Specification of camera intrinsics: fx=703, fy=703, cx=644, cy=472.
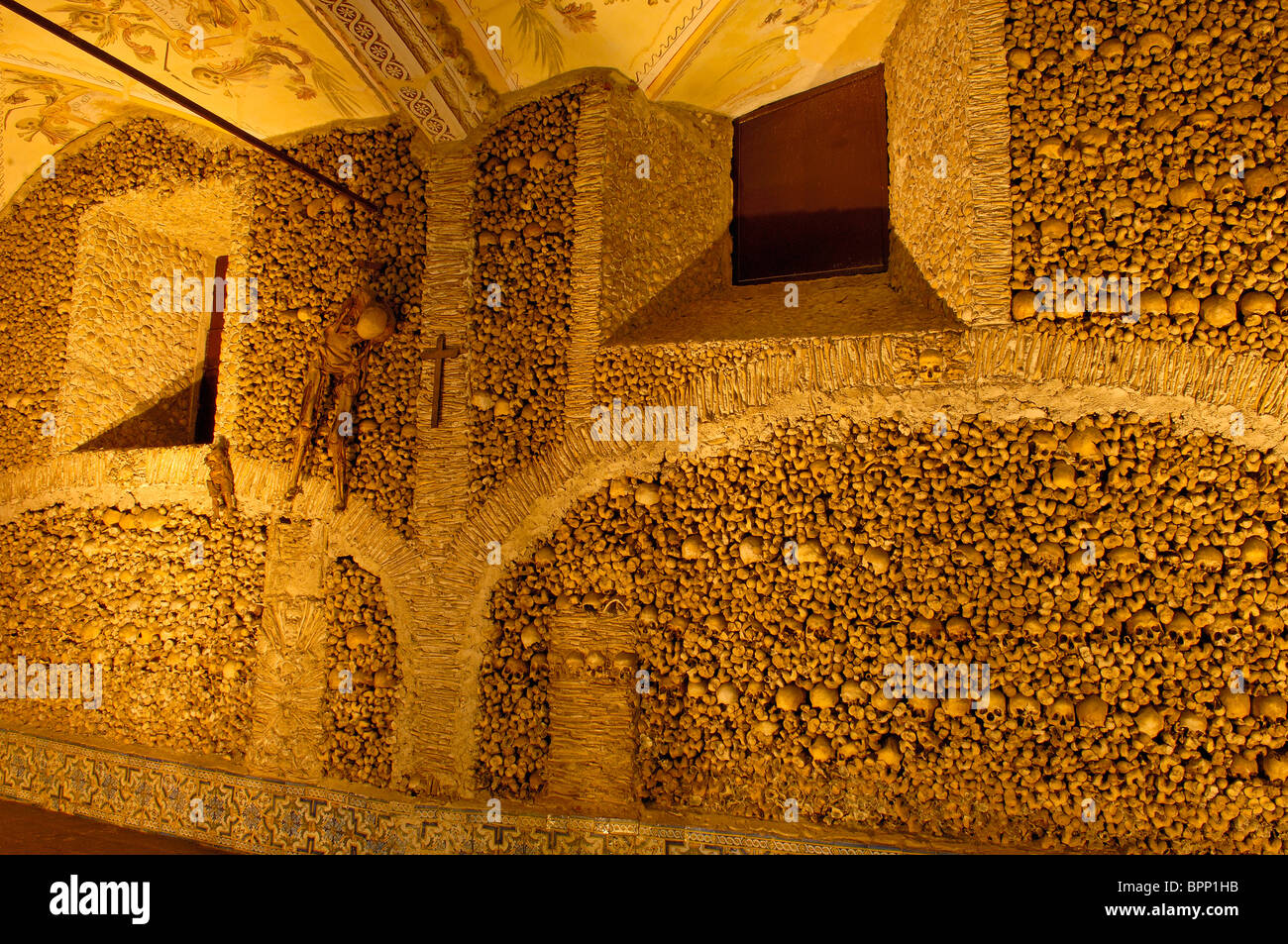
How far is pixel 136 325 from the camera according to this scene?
478 centimetres

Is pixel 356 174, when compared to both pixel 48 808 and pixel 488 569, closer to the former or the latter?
pixel 488 569

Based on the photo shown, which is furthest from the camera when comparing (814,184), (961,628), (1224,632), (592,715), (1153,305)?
(814,184)

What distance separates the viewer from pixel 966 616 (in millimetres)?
2660

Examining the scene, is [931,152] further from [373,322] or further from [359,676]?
[359,676]

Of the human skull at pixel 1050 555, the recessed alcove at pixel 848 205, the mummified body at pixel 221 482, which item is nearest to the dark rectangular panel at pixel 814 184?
the recessed alcove at pixel 848 205

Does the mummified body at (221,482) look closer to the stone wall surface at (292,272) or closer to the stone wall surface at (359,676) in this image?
the stone wall surface at (292,272)

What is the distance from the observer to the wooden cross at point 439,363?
11.5ft

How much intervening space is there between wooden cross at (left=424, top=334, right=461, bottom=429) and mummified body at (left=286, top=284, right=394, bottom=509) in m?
0.34

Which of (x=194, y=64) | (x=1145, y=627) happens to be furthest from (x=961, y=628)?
(x=194, y=64)

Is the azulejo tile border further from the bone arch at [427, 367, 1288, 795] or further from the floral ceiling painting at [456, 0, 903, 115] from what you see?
the floral ceiling painting at [456, 0, 903, 115]

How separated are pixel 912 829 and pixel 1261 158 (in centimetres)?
273

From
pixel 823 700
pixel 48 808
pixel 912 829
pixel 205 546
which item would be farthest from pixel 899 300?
pixel 48 808

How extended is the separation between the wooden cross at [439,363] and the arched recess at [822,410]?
539 mm

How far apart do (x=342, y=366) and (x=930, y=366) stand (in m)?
2.88
